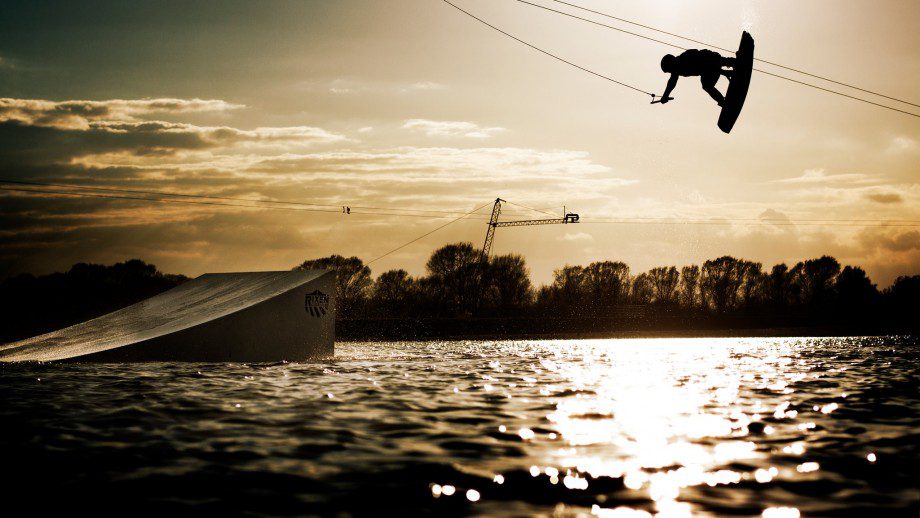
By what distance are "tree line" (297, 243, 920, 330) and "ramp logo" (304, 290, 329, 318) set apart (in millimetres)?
79233

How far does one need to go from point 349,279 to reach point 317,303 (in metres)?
87.9

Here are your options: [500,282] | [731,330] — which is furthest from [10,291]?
[731,330]

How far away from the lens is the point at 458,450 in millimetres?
7598

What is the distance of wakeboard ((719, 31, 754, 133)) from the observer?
1119 cm

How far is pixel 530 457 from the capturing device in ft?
23.5

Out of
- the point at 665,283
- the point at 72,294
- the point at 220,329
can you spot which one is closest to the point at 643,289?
the point at 665,283

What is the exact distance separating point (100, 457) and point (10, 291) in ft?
282

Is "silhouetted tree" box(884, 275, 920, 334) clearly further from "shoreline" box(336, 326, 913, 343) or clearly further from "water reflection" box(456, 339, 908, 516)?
"water reflection" box(456, 339, 908, 516)

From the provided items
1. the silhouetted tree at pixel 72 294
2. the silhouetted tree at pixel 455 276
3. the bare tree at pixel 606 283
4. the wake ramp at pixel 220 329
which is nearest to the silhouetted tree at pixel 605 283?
the bare tree at pixel 606 283

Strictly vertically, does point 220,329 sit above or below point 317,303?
below

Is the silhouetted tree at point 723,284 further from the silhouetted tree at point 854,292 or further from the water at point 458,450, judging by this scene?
the water at point 458,450

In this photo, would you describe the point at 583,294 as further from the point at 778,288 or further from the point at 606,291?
the point at 778,288

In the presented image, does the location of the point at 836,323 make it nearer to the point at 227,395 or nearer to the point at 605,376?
the point at 605,376

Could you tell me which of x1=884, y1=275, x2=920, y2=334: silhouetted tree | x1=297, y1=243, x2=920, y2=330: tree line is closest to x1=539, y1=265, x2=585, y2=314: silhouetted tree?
x1=297, y1=243, x2=920, y2=330: tree line
